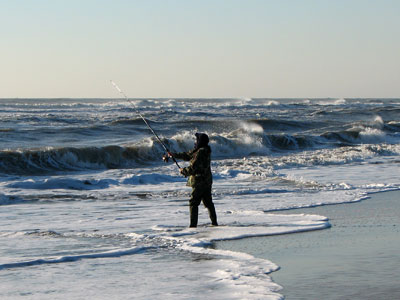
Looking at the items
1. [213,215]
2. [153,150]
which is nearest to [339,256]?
[213,215]

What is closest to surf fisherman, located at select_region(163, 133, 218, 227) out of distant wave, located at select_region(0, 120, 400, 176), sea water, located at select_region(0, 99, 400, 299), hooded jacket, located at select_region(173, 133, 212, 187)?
hooded jacket, located at select_region(173, 133, 212, 187)

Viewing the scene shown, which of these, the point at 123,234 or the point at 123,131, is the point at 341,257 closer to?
the point at 123,234

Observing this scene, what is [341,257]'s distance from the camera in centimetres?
693

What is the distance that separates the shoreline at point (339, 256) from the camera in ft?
18.7

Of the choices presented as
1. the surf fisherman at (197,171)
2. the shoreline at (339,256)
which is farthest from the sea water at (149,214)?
the surf fisherman at (197,171)

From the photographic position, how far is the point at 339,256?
275 inches

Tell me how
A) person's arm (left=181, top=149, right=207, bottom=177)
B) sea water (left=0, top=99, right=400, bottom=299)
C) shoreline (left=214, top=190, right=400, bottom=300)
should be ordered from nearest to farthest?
shoreline (left=214, top=190, right=400, bottom=300)
sea water (left=0, top=99, right=400, bottom=299)
person's arm (left=181, top=149, right=207, bottom=177)

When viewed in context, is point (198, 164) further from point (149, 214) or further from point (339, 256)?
point (339, 256)

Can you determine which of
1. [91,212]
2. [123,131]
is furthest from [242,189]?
[123,131]

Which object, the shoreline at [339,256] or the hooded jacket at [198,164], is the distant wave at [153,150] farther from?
the shoreline at [339,256]

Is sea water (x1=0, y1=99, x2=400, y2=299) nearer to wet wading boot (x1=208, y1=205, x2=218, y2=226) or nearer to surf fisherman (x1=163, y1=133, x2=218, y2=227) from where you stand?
wet wading boot (x1=208, y1=205, x2=218, y2=226)

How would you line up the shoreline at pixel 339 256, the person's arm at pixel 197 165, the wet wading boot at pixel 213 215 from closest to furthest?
1. the shoreline at pixel 339 256
2. the person's arm at pixel 197 165
3. the wet wading boot at pixel 213 215

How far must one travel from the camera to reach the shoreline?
5.69m

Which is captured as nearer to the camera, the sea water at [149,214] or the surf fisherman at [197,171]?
the sea water at [149,214]
